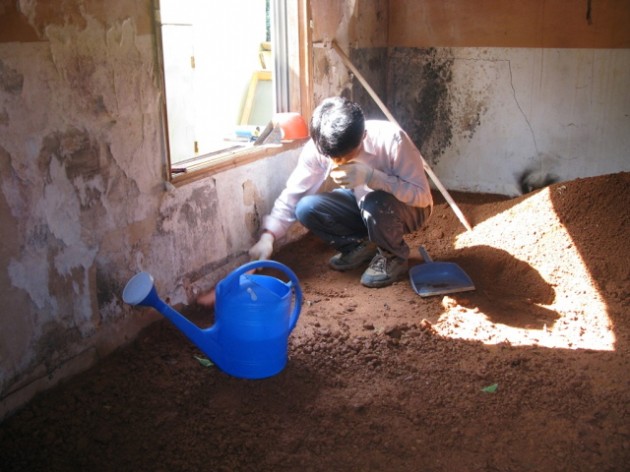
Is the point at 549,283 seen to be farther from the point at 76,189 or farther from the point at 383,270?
the point at 76,189

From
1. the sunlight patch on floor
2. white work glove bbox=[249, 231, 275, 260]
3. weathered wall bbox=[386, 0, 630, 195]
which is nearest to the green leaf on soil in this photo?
white work glove bbox=[249, 231, 275, 260]

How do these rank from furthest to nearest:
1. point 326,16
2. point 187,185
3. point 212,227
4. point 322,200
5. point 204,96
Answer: point 204,96
point 326,16
point 322,200
point 212,227
point 187,185

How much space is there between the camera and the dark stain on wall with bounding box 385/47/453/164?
16.0 feet

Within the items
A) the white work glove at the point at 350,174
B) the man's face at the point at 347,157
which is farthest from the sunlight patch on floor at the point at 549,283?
the man's face at the point at 347,157

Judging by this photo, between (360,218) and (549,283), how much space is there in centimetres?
107

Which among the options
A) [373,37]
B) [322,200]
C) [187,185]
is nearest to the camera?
[187,185]

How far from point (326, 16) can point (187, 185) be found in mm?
1800

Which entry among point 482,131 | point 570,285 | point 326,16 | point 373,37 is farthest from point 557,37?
point 570,285

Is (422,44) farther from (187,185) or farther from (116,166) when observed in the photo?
(116,166)

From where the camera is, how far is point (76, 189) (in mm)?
2207

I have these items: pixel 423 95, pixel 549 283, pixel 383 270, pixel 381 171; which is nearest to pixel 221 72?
pixel 423 95

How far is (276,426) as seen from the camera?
2080mm

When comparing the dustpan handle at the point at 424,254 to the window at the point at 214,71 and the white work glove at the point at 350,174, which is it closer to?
the white work glove at the point at 350,174

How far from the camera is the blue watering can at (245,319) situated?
214cm
